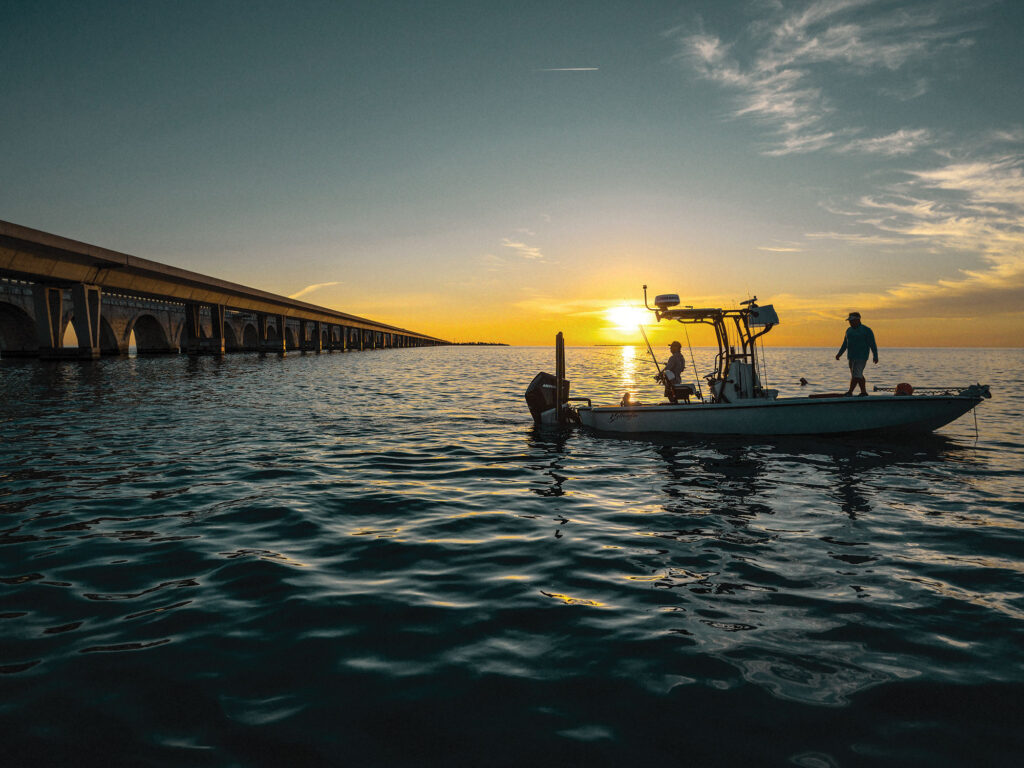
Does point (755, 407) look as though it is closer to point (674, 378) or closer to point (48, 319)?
point (674, 378)

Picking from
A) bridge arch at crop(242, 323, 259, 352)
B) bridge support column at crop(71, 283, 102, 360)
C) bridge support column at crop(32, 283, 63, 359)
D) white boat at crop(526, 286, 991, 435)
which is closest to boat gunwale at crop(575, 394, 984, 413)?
white boat at crop(526, 286, 991, 435)

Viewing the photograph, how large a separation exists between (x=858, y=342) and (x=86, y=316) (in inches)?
2071

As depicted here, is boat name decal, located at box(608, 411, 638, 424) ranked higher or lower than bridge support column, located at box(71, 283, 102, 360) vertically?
lower

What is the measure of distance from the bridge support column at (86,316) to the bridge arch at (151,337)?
2920 cm

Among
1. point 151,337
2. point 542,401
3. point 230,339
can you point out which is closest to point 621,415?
point 542,401

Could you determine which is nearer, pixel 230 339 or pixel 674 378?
pixel 674 378

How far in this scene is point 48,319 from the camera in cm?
4359

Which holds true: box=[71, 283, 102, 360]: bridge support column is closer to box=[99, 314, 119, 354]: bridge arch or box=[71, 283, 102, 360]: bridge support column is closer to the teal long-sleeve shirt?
box=[99, 314, 119, 354]: bridge arch

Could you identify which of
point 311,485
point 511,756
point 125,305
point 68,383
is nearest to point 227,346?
point 125,305

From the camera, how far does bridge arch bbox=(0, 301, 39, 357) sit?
5075 cm

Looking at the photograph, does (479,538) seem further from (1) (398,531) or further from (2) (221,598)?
(2) (221,598)

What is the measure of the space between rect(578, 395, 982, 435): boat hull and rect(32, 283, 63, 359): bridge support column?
165 ft

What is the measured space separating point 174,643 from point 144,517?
12.5 ft

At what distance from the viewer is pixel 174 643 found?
4000mm
